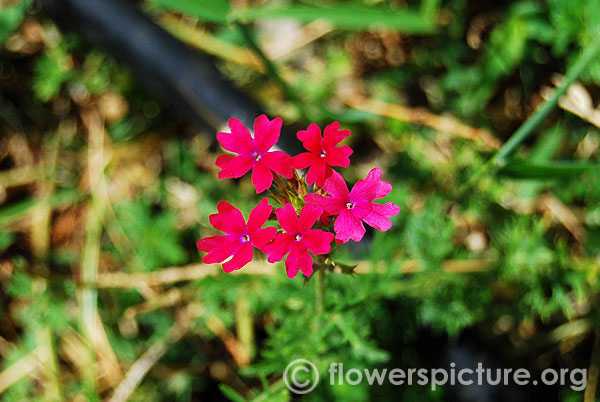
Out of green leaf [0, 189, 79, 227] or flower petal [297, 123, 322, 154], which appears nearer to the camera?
flower petal [297, 123, 322, 154]

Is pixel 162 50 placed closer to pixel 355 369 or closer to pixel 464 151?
pixel 464 151

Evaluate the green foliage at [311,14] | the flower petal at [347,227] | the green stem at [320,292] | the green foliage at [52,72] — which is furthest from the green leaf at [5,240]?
the flower petal at [347,227]

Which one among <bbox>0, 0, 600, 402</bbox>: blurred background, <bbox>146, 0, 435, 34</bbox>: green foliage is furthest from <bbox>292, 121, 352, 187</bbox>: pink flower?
<bbox>146, 0, 435, 34</bbox>: green foliage

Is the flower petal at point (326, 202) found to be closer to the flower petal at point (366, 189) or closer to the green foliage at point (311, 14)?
the flower petal at point (366, 189)

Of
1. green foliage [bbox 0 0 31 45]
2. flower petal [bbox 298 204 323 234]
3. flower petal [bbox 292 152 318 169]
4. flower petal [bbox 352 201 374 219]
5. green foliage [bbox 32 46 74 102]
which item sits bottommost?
green foliage [bbox 32 46 74 102]

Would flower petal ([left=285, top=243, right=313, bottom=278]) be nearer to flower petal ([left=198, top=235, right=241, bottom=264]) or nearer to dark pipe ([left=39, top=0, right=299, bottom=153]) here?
flower petal ([left=198, top=235, right=241, bottom=264])

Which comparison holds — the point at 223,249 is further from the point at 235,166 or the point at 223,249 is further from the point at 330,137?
the point at 330,137

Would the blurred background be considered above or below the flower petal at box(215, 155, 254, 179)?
below

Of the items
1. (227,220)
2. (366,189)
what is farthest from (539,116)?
(227,220)
